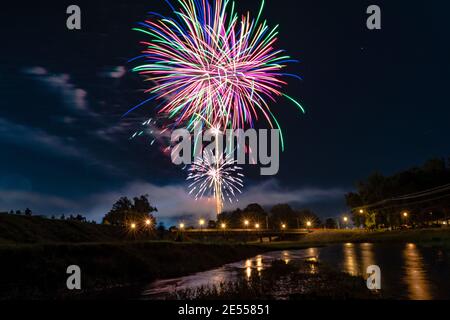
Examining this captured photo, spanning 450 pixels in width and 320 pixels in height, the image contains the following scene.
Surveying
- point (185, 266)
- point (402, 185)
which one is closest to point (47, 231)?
point (185, 266)

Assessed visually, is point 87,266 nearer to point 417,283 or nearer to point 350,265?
point 417,283

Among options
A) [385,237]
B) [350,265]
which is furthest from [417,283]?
[385,237]

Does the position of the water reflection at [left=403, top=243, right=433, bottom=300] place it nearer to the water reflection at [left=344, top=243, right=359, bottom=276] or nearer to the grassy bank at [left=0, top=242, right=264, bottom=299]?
the water reflection at [left=344, top=243, right=359, bottom=276]

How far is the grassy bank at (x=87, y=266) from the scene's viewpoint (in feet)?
96.2

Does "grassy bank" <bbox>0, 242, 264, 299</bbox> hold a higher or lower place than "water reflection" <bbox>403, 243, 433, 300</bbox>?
higher

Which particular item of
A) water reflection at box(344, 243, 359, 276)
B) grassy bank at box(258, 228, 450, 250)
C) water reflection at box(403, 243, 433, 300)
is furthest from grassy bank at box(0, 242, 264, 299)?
grassy bank at box(258, 228, 450, 250)

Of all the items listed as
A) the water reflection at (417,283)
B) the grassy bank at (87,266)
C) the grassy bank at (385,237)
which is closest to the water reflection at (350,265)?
the water reflection at (417,283)

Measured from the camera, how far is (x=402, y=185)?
477ft

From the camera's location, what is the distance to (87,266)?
117 ft

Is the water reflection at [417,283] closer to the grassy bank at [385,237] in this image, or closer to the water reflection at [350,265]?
the water reflection at [350,265]

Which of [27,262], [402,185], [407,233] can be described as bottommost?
[407,233]

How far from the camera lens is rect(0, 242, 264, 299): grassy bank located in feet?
96.2
